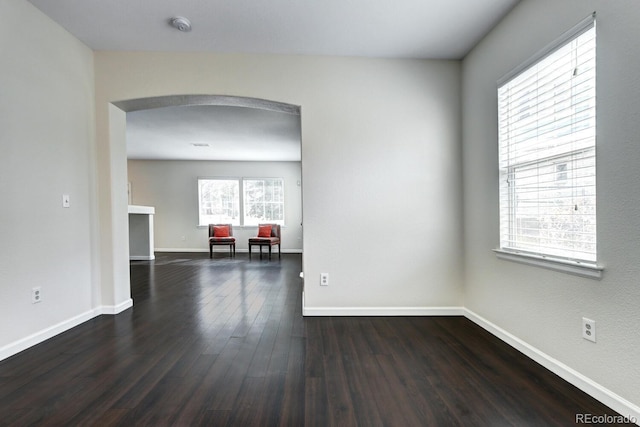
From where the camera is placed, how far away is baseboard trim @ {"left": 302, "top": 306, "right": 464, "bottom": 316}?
282cm

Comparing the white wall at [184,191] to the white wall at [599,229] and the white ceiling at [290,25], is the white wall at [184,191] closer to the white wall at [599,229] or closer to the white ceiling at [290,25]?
the white ceiling at [290,25]

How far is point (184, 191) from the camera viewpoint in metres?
8.02

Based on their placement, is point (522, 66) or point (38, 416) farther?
point (522, 66)

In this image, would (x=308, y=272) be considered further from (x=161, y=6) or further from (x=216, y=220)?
(x=216, y=220)

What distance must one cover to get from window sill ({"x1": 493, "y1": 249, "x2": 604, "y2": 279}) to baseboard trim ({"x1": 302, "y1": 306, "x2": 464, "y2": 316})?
2.75 feet

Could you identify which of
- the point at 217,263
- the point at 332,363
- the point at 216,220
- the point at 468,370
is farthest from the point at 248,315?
the point at 216,220

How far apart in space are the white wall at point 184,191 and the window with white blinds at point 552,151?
610 centimetres

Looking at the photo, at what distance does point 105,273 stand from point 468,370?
322cm

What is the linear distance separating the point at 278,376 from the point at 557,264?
1819 millimetres

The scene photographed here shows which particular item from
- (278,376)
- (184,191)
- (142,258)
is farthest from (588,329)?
(184,191)

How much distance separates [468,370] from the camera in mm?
Result: 1831

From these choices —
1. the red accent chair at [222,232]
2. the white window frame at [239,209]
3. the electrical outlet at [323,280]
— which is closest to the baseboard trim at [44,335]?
the electrical outlet at [323,280]

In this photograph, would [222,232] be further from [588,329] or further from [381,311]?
[588,329]

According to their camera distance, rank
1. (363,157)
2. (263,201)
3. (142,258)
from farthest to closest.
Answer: (263,201), (142,258), (363,157)
